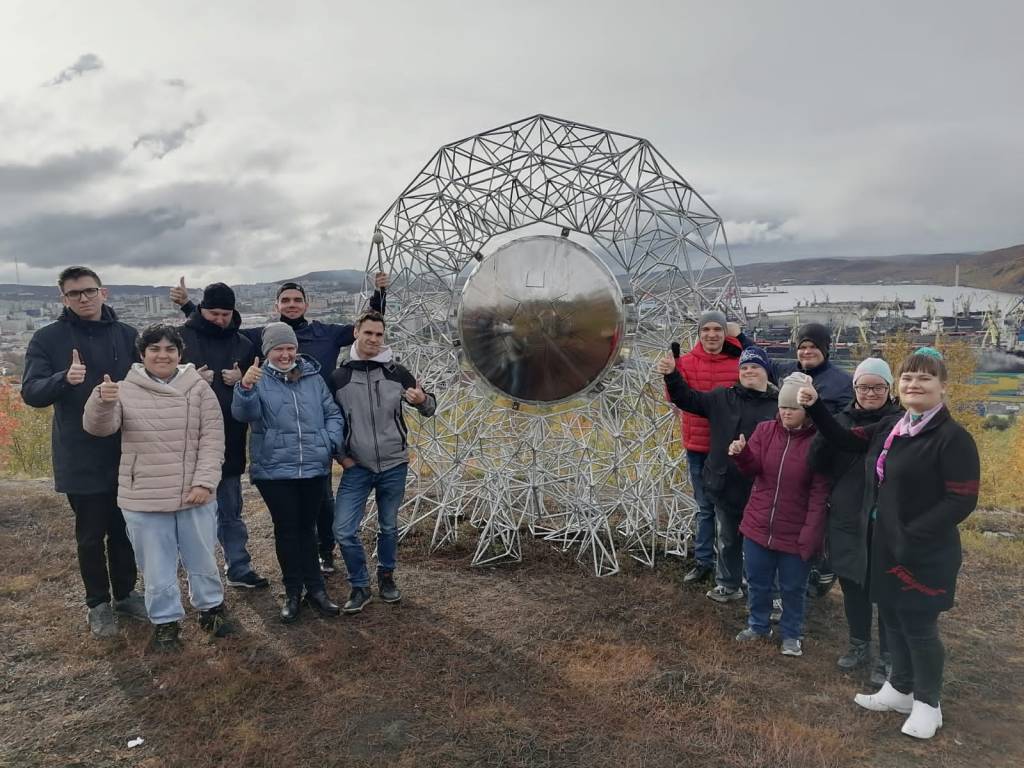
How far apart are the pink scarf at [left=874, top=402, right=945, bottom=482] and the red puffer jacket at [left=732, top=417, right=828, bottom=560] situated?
0.62 metres

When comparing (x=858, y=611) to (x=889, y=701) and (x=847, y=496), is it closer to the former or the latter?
(x=889, y=701)

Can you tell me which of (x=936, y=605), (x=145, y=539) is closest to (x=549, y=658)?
(x=936, y=605)

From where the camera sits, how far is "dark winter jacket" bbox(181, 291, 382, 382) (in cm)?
673

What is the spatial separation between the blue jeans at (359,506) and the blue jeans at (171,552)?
3.77 feet

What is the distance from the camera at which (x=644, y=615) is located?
21.1 ft

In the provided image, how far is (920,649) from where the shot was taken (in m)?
4.46

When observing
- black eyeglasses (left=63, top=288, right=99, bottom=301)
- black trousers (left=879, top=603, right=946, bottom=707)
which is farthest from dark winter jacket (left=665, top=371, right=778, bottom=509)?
black eyeglasses (left=63, top=288, right=99, bottom=301)

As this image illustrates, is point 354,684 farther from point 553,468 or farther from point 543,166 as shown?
point 543,166

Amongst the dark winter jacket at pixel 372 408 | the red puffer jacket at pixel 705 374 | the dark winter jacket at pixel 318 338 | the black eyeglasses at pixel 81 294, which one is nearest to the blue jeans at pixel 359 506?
the dark winter jacket at pixel 372 408

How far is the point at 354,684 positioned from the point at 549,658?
66.0 inches

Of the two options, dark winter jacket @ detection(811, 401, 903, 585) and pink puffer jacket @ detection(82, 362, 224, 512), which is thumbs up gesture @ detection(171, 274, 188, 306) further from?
dark winter jacket @ detection(811, 401, 903, 585)

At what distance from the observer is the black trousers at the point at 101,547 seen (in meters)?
5.78

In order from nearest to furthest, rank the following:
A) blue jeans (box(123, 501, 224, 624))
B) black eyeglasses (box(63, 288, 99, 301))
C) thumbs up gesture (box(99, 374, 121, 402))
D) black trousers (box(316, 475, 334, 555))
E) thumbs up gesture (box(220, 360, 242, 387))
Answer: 1. thumbs up gesture (box(99, 374, 121, 402))
2. blue jeans (box(123, 501, 224, 624))
3. black eyeglasses (box(63, 288, 99, 301))
4. thumbs up gesture (box(220, 360, 242, 387))
5. black trousers (box(316, 475, 334, 555))

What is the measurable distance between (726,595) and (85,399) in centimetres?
652
